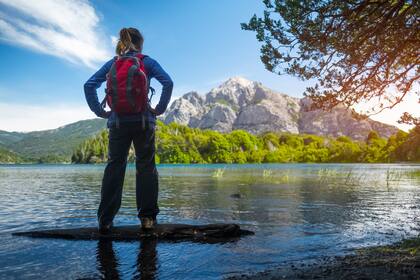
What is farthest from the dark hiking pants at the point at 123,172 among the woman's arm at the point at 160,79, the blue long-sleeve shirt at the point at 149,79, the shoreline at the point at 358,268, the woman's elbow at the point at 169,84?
the shoreline at the point at 358,268

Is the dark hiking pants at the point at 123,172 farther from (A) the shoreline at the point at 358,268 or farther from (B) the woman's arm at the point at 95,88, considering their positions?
(A) the shoreline at the point at 358,268

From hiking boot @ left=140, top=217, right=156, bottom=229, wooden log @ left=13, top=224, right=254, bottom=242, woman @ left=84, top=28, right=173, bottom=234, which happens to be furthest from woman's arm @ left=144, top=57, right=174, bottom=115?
wooden log @ left=13, top=224, right=254, bottom=242

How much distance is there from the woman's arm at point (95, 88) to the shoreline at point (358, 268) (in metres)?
4.53

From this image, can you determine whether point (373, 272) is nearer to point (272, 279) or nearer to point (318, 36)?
point (272, 279)

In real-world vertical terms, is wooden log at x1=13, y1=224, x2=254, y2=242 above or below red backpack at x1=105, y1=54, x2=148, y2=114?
below

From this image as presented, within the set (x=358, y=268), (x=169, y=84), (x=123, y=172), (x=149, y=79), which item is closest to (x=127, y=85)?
(x=149, y=79)

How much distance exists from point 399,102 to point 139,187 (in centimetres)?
906

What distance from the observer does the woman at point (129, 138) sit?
24.1 ft

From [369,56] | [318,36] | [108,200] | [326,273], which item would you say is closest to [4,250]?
[108,200]

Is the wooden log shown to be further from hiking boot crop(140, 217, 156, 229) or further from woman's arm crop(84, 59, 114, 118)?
woman's arm crop(84, 59, 114, 118)

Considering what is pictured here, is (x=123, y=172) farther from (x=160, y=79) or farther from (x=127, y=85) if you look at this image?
(x=160, y=79)

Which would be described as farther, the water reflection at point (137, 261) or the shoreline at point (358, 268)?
the water reflection at point (137, 261)

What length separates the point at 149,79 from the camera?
753cm

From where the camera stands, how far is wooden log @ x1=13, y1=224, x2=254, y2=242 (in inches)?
292
